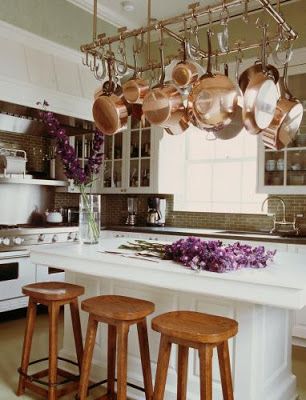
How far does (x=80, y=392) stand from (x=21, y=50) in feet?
10.8

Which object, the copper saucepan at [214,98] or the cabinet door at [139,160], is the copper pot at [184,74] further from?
the cabinet door at [139,160]

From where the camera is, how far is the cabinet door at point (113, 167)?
536 centimetres

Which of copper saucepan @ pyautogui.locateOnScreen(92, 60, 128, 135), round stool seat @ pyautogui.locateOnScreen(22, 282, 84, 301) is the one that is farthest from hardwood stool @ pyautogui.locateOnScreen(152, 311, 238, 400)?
copper saucepan @ pyautogui.locateOnScreen(92, 60, 128, 135)

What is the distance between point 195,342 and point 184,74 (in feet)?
5.19

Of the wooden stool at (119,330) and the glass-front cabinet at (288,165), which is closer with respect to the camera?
the wooden stool at (119,330)

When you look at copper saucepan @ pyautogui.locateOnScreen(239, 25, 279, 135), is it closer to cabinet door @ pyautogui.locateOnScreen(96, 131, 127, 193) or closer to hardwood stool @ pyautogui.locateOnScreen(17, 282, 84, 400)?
hardwood stool @ pyautogui.locateOnScreen(17, 282, 84, 400)

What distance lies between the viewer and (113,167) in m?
5.45

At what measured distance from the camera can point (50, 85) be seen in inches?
167

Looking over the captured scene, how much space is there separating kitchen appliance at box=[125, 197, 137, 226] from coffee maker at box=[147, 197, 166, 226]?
32 centimetres

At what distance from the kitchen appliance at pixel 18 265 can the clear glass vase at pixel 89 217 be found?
1422mm

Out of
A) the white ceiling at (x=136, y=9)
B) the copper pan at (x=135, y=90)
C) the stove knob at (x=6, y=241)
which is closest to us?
the copper pan at (x=135, y=90)

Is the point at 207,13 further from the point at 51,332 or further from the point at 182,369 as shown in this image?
the point at 51,332

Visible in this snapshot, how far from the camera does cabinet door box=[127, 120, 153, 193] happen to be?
16.7 ft

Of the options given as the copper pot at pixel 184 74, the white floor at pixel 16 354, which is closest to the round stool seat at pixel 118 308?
the white floor at pixel 16 354
